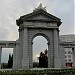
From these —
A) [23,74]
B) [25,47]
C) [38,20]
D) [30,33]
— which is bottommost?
[23,74]

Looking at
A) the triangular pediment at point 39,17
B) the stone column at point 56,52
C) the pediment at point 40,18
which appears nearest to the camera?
the stone column at point 56,52

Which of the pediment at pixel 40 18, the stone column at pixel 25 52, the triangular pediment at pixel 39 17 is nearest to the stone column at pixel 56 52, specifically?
the triangular pediment at pixel 39 17

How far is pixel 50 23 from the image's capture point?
119ft

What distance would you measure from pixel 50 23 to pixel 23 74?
16.7 metres

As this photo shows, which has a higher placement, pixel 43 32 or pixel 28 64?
pixel 43 32

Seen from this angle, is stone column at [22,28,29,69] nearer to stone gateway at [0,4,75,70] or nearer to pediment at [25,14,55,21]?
stone gateway at [0,4,75,70]

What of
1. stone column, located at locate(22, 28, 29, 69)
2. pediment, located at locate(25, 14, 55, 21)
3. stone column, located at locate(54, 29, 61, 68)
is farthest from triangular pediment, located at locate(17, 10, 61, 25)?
stone column, located at locate(54, 29, 61, 68)

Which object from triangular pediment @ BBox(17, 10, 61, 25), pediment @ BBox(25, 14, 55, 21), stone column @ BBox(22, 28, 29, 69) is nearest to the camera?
stone column @ BBox(22, 28, 29, 69)

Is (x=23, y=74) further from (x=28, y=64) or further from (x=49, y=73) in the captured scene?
(x=28, y=64)

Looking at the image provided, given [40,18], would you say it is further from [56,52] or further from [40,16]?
[56,52]

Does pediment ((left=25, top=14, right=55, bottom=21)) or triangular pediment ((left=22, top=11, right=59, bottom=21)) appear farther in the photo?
pediment ((left=25, top=14, right=55, bottom=21))

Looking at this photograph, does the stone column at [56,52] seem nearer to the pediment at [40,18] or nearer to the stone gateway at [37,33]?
the stone gateway at [37,33]

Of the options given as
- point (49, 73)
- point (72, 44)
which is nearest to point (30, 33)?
point (72, 44)

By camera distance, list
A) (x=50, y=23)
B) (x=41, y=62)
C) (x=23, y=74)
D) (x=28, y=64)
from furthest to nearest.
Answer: (x=41, y=62), (x=50, y=23), (x=28, y=64), (x=23, y=74)
